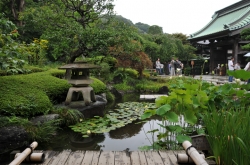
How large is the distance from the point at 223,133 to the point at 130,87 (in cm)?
1113

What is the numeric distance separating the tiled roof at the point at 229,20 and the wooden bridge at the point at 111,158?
13084mm

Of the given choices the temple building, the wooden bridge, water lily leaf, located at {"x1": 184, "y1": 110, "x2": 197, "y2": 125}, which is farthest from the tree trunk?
water lily leaf, located at {"x1": 184, "y1": 110, "x2": 197, "y2": 125}

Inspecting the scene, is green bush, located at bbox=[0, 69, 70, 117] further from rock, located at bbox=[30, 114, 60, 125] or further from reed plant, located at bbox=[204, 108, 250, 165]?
reed plant, located at bbox=[204, 108, 250, 165]

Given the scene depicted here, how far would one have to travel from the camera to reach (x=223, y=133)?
223 cm

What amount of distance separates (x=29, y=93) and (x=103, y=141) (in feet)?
6.76

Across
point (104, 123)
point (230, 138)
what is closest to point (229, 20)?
point (104, 123)

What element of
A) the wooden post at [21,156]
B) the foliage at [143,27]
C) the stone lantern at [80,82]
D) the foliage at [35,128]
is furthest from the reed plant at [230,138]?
the foliage at [143,27]

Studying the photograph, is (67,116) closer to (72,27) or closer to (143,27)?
(72,27)

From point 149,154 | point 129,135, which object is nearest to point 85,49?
point 129,135

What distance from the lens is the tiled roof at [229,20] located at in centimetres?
1408

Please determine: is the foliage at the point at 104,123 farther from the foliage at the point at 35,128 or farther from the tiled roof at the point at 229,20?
the tiled roof at the point at 229,20

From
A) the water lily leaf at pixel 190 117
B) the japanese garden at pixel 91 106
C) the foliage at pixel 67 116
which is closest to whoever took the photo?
the japanese garden at pixel 91 106

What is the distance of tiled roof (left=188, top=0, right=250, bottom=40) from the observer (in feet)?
46.2

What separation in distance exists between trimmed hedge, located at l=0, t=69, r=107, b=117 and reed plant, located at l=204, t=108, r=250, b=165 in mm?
3632
